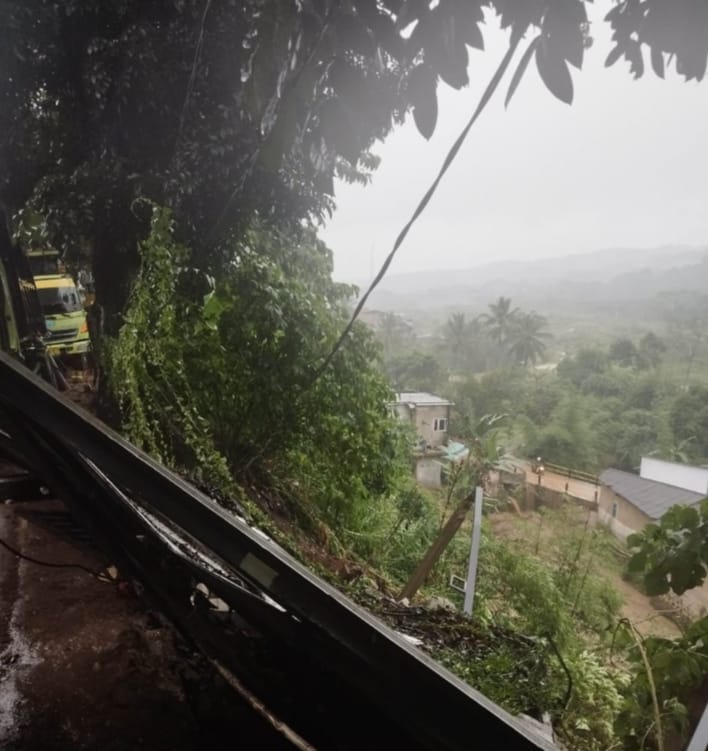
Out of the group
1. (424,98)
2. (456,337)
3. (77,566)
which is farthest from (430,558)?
(456,337)

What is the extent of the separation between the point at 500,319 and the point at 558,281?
3.74m

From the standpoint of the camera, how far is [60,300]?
18.6 ft

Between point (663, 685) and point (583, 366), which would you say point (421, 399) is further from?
point (663, 685)

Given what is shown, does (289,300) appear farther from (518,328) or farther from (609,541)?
(518,328)

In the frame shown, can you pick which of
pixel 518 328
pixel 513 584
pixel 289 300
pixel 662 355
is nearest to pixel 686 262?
pixel 662 355

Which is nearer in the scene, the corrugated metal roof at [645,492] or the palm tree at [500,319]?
the corrugated metal roof at [645,492]

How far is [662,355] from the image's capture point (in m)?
17.8

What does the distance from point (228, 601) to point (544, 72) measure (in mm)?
787

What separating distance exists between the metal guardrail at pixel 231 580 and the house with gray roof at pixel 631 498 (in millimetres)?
7742

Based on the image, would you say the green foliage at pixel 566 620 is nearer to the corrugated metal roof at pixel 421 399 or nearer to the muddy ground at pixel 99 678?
the muddy ground at pixel 99 678

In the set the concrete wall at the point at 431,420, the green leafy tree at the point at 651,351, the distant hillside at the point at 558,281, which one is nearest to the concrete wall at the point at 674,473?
the concrete wall at the point at 431,420

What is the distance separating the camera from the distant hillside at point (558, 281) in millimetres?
19422

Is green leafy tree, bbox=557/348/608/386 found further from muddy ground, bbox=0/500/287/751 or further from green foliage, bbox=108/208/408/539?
muddy ground, bbox=0/500/287/751

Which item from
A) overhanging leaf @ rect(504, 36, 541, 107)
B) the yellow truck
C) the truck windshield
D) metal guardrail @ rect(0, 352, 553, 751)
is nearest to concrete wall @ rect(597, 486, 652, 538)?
the yellow truck
